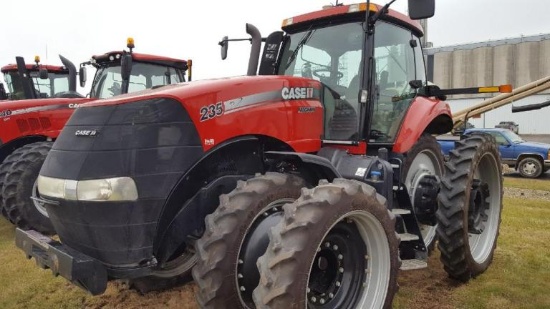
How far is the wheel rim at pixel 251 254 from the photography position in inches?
111

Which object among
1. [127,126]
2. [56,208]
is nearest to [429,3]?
[127,126]

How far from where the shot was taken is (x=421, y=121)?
14.3ft

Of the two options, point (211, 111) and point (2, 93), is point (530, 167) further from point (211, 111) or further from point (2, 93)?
point (2, 93)

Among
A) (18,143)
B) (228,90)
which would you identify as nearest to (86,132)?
(228,90)

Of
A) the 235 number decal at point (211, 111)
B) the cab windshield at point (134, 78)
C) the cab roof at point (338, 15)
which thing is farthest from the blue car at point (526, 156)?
the 235 number decal at point (211, 111)

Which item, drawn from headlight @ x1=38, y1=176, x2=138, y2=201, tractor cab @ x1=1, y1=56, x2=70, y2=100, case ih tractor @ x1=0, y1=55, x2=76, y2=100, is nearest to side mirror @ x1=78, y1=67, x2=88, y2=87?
case ih tractor @ x1=0, y1=55, x2=76, y2=100

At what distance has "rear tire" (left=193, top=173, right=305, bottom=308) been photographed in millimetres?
2682

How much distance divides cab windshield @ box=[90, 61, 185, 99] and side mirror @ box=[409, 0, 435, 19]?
16.6ft

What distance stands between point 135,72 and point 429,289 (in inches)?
223

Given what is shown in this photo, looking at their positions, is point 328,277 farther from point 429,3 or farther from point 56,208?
point 429,3

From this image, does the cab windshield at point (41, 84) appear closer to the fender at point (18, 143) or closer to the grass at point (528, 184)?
the fender at point (18, 143)

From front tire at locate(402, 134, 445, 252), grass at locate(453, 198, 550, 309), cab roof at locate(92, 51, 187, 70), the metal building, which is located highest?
the metal building

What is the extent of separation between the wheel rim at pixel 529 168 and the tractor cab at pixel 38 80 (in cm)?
1281

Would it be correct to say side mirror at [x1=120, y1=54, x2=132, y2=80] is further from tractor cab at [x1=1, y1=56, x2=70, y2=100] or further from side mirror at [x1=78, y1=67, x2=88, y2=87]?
tractor cab at [x1=1, y1=56, x2=70, y2=100]
